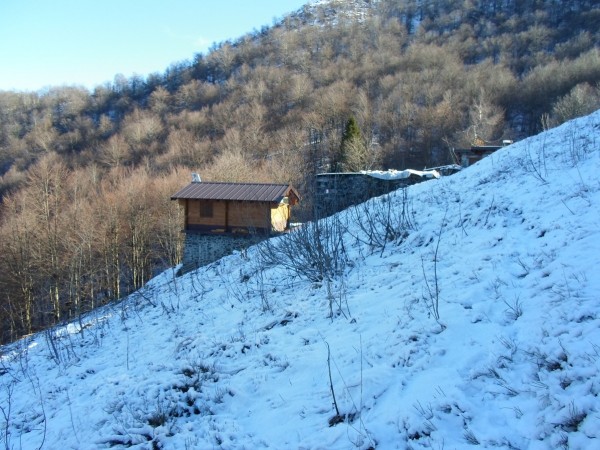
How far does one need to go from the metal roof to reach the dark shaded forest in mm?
1493

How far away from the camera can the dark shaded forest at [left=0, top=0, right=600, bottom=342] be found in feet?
80.8

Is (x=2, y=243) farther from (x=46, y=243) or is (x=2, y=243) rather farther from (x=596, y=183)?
(x=596, y=183)

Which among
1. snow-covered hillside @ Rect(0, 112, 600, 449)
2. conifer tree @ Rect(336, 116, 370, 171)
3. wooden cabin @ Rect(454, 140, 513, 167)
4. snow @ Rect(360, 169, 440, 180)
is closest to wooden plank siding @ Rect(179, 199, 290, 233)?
snow @ Rect(360, 169, 440, 180)

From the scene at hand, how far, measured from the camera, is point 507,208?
19.6 feet

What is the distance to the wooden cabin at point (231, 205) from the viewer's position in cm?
1956

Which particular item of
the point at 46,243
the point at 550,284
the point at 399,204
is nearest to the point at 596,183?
the point at 550,284

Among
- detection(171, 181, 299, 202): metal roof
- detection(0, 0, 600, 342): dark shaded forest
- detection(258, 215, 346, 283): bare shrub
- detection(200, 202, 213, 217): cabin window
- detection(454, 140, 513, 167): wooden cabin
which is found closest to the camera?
detection(258, 215, 346, 283): bare shrub

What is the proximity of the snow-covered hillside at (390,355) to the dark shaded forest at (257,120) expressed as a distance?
117 inches

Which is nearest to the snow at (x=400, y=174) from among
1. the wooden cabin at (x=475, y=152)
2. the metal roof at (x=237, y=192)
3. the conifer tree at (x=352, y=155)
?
the wooden cabin at (x=475, y=152)

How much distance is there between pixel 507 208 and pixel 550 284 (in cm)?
255

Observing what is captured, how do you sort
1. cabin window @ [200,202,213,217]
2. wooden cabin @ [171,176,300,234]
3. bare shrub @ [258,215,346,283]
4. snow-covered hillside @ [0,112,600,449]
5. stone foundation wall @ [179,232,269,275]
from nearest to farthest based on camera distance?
snow-covered hillside @ [0,112,600,449] < bare shrub @ [258,215,346,283] < wooden cabin @ [171,176,300,234] < stone foundation wall @ [179,232,269,275] < cabin window @ [200,202,213,217]

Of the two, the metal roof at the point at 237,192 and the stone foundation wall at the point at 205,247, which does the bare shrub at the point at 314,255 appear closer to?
the metal roof at the point at 237,192

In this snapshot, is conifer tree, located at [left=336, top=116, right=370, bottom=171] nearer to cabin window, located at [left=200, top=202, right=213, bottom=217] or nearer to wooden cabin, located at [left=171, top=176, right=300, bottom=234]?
wooden cabin, located at [left=171, top=176, right=300, bottom=234]

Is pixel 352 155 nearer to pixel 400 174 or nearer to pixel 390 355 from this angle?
pixel 400 174
